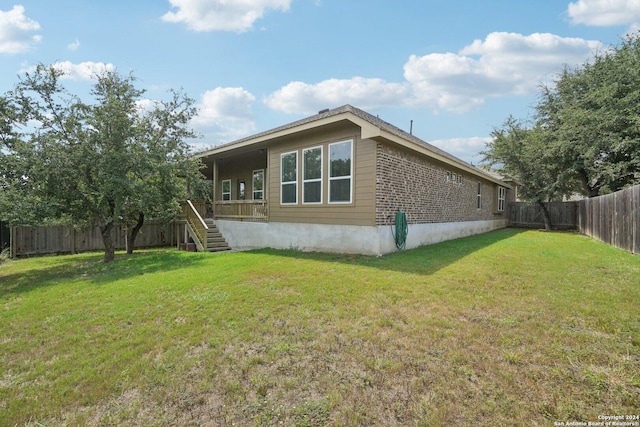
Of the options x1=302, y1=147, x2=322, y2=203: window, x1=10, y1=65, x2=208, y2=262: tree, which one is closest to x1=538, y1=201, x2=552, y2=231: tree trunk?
x1=302, y1=147, x2=322, y2=203: window

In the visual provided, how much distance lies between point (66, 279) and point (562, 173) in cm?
2357

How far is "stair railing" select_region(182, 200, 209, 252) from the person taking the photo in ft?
38.7

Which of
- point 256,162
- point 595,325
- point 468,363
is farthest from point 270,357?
point 256,162

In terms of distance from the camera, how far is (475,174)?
49.2 feet

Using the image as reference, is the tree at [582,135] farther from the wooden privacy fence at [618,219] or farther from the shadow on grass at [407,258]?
the shadow on grass at [407,258]

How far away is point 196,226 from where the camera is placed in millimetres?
12445

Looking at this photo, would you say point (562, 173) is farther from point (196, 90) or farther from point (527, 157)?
point (196, 90)

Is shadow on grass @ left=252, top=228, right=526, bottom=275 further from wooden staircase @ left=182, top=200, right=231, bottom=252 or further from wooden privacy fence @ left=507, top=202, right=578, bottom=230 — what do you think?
wooden privacy fence @ left=507, top=202, right=578, bottom=230

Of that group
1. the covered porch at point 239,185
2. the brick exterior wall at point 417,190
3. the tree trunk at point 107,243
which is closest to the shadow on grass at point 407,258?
the brick exterior wall at point 417,190

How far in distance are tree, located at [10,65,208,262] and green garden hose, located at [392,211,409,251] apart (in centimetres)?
751

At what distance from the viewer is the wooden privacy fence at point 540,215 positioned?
20.5 metres

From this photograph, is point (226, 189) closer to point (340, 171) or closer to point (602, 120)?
point (340, 171)

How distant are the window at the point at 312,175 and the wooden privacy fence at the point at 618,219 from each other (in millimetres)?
8472

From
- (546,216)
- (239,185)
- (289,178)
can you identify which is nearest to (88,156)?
(289,178)
